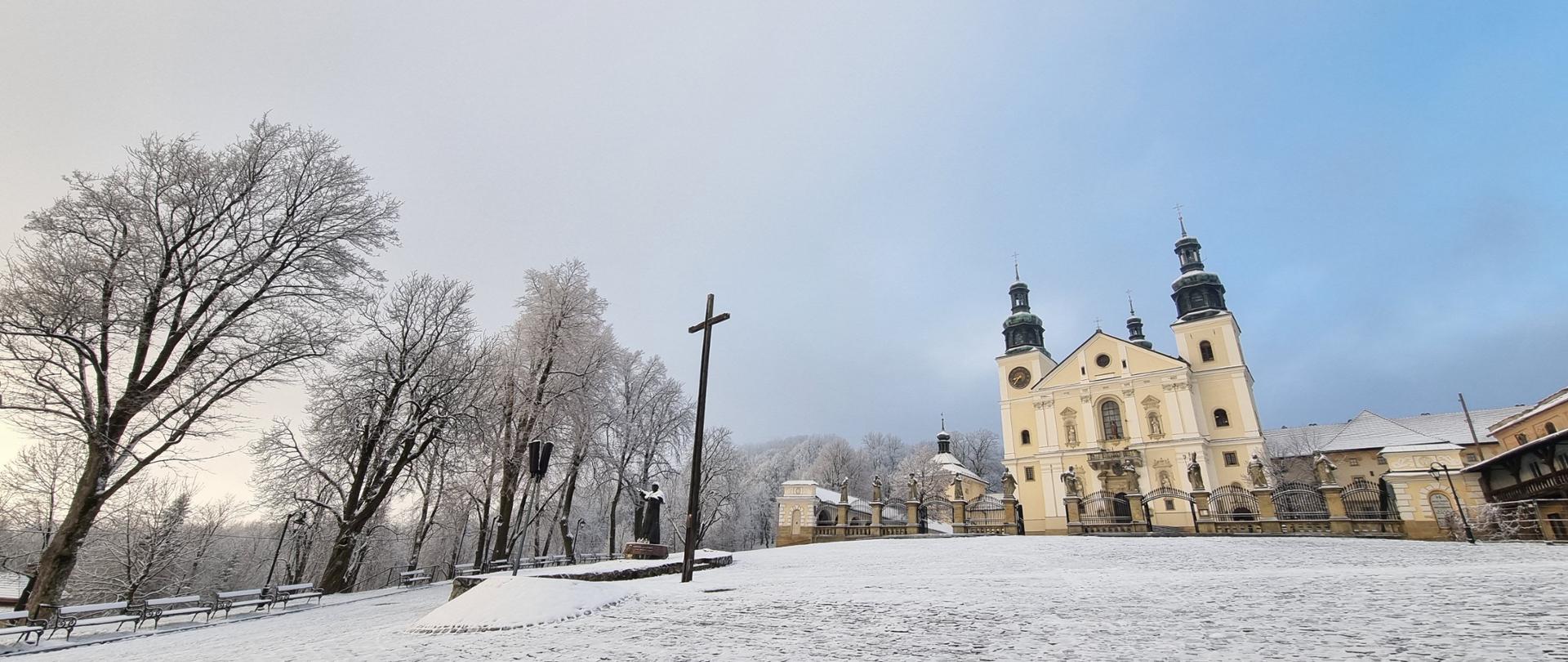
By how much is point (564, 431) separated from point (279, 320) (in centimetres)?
1007

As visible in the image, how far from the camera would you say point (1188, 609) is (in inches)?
217

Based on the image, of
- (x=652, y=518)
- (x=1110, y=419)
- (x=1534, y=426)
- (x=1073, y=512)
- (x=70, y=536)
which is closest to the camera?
(x=70, y=536)

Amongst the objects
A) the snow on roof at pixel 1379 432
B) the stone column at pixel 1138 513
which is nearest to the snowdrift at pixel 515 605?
the stone column at pixel 1138 513

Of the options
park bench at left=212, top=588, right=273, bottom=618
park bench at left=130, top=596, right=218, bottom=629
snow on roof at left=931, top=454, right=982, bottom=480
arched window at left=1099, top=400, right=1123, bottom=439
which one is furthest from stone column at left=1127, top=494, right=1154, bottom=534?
park bench at left=130, top=596, right=218, bottom=629

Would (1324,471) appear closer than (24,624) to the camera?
No

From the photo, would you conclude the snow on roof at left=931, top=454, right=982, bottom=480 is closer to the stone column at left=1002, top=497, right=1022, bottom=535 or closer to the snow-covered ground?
the stone column at left=1002, top=497, right=1022, bottom=535

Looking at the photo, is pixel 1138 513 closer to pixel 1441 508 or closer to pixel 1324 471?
pixel 1324 471

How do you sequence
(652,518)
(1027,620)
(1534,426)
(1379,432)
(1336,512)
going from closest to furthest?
(1027,620)
(652,518)
(1336,512)
(1534,426)
(1379,432)

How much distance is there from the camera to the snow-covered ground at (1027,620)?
158 inches

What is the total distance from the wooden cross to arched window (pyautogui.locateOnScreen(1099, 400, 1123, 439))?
37.0m

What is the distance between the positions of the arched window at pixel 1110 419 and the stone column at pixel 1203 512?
1837 cm

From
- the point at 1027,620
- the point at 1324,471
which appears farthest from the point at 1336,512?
the point at 1027,620

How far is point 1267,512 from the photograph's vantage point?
2111 cm

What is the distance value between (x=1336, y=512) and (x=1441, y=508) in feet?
11.3
